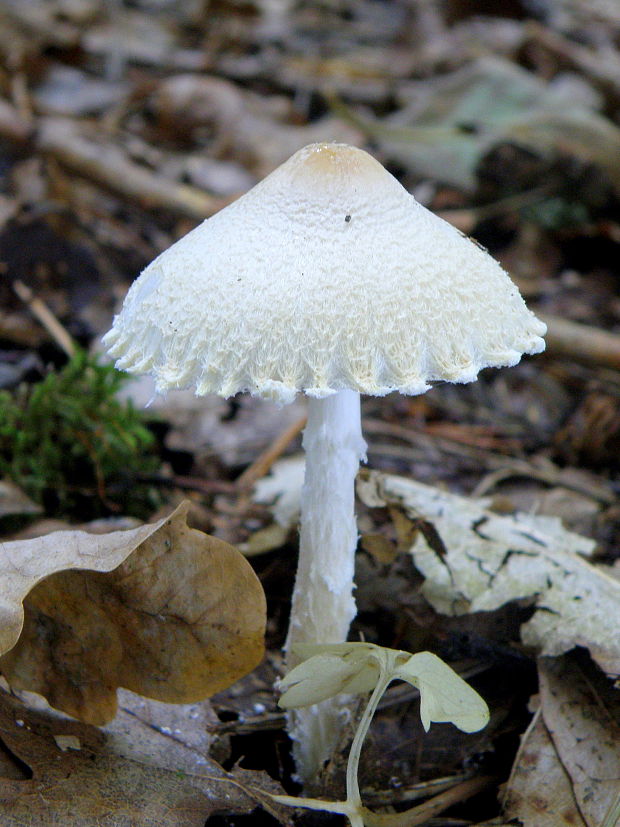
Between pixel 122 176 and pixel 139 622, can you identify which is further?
pixel 122 176

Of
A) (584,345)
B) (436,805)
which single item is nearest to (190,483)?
(436,805)

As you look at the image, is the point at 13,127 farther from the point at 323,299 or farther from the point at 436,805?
the point at 436,805

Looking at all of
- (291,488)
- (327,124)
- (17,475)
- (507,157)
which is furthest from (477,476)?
(327,124)

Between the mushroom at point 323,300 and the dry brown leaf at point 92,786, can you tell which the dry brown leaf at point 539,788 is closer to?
the dry brown leaf at point 92,786

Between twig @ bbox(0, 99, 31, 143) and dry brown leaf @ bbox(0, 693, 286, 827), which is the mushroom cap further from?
twig @ bbox(0, 99, 31, 143)

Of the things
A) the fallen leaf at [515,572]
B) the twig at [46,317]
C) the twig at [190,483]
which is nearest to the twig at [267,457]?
the twig at [190,483]

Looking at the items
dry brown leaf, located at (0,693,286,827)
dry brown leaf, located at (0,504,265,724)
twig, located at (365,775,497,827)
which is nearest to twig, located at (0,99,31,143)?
dry brown leaf, located at (0,504,265,724)
